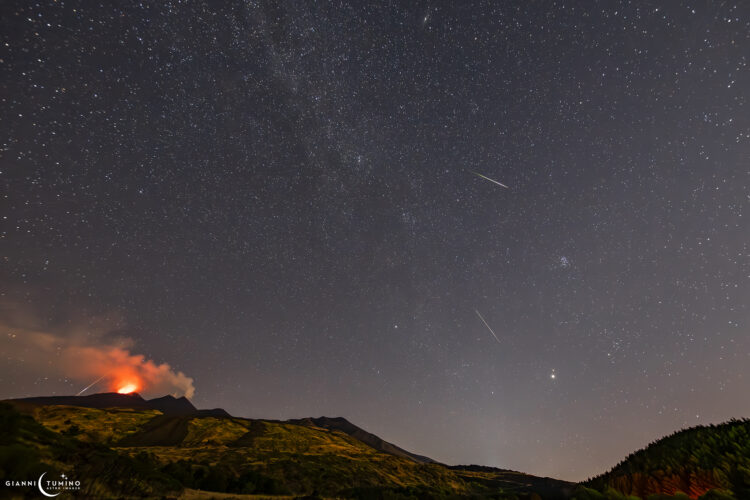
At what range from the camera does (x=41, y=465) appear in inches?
346

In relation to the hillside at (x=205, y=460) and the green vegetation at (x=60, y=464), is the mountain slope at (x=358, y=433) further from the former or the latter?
the green vegetation at (x=60, y=464)

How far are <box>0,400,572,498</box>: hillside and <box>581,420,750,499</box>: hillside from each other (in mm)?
1561

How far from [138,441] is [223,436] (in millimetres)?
14465

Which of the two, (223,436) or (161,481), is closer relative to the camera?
(161,481)

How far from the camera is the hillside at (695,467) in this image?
18.5 ft

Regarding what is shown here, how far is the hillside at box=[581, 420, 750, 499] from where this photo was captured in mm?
5629

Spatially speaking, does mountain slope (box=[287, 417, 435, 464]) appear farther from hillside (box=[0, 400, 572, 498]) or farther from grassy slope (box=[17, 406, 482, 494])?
hillside (box=[0, 400, 572, 498])

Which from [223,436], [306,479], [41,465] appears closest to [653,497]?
[41,465]

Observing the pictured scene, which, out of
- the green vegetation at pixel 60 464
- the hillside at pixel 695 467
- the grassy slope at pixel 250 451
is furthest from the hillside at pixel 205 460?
the hillside at pixel 695 467

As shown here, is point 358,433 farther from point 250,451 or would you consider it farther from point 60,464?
point 60,464

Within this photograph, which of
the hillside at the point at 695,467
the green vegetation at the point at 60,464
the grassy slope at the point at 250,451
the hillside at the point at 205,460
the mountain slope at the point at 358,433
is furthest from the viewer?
the mountain slope at the point at 358,433

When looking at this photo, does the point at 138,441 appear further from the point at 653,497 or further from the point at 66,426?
the point at 653,497

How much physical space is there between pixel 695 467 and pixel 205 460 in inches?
1804

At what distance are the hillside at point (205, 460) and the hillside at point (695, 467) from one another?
5.12ft
